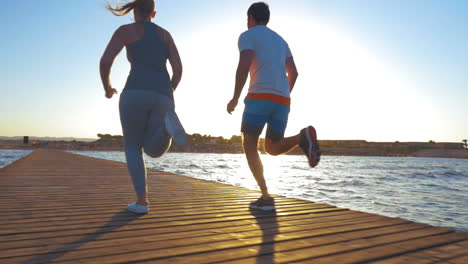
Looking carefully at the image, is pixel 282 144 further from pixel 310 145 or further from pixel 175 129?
pixel 175 129

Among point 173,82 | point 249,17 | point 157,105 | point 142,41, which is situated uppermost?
point 249,17

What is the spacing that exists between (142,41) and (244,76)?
3.38 ft

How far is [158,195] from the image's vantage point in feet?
15.5

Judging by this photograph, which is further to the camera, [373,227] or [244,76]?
[244,76]

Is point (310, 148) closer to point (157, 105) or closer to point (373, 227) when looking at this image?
point (373, 227)

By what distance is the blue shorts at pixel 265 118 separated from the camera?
3479 mm

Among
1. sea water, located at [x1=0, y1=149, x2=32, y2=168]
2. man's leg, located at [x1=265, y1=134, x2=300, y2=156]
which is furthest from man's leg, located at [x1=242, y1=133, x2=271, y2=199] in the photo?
sea water, located at [x1=0, y1=149, x2=32, y2=168]

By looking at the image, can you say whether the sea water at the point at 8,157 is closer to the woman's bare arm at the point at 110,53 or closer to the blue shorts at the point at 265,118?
the woman's bare arm at the point at 110,53

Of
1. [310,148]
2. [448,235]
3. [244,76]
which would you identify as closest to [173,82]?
[244,76]

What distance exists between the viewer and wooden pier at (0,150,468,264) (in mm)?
2016

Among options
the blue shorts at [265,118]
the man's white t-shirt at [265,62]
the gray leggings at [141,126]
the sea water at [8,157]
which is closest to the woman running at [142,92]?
the gray leggings at [141,126]

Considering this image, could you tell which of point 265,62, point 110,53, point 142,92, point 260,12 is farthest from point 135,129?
point 260,12

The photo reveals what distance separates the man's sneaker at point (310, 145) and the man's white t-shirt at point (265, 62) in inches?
17.6

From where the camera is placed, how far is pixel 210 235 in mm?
2504
